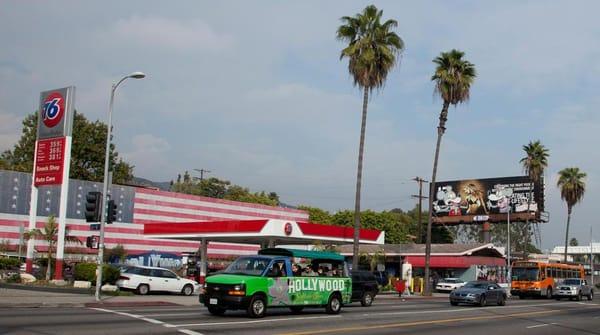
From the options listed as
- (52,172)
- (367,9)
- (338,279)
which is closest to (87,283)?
(52,172)

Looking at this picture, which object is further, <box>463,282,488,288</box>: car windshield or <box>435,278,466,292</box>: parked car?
<box>435,278,466,292</box>: parked car

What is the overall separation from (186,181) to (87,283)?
2656 inches

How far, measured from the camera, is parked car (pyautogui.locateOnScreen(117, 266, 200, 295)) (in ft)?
102

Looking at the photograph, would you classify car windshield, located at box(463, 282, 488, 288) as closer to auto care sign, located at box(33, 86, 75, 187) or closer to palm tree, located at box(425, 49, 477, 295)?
palm tree, located at box(425, 49, 477, 295)

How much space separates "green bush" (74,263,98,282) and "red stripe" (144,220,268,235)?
9232 millimetres

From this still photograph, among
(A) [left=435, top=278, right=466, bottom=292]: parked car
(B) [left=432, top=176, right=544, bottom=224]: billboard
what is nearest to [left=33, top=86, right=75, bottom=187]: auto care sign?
(A) [left=435, top=278, right=466, bottom=292]: parked car

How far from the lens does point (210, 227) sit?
42625mm

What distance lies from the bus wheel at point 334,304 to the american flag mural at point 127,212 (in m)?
27.3

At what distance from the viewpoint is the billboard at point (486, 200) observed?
7356 centimetres

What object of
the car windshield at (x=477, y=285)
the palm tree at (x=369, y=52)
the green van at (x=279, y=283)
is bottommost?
the car windshield at (x=477, y=285)

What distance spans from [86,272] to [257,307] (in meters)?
18.6

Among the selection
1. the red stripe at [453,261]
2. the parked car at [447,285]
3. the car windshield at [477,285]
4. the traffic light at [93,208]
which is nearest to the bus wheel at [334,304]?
the traffic light at [93,208]

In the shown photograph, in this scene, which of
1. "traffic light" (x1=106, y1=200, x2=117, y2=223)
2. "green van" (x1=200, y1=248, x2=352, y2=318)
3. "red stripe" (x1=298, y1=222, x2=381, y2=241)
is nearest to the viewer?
"green van" (x1=200, y1=248, x2=352, y2=318)

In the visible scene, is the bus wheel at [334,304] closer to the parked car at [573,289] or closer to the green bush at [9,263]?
the parked car at [573,289]
